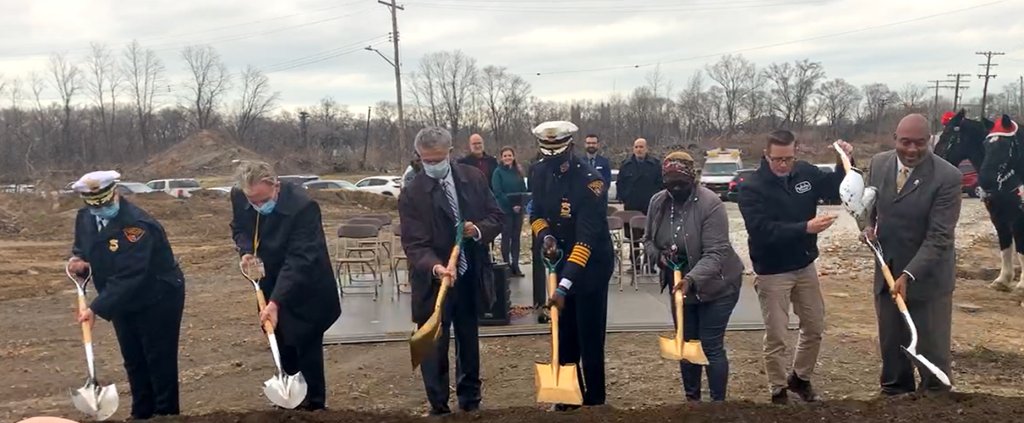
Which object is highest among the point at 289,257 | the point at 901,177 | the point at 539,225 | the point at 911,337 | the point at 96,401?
the point at 901,177

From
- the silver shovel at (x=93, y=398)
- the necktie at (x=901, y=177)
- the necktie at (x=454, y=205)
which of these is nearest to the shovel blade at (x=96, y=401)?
the silver shovel at (x=93, y=398)

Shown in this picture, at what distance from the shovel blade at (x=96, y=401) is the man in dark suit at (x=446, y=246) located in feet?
5.45

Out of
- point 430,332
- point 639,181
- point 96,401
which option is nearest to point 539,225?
point 430,332

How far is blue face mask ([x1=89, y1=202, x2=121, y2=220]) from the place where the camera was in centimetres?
437

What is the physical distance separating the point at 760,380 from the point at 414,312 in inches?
109

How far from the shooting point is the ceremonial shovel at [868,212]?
13.2 feet

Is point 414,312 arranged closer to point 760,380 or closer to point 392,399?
point 392,399

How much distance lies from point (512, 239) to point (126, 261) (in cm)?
582

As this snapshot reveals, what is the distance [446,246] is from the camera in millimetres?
4574

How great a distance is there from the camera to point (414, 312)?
4.60m

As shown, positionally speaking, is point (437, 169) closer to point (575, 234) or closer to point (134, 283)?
point (575, 234)

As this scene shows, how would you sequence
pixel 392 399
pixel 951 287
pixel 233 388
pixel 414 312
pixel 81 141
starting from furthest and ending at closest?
pixel 81 141, pixel 233 388, pixel 392 399, pixel 414 312, pixel 951 287

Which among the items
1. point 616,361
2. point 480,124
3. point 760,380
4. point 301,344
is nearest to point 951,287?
point 760,380

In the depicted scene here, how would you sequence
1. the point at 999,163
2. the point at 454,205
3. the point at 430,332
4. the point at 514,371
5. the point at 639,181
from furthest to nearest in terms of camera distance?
1. the point at 639,181
2. the point at 999,163
3. the point at 514,371
4. the point at 454,205
5. the point at 430,332
